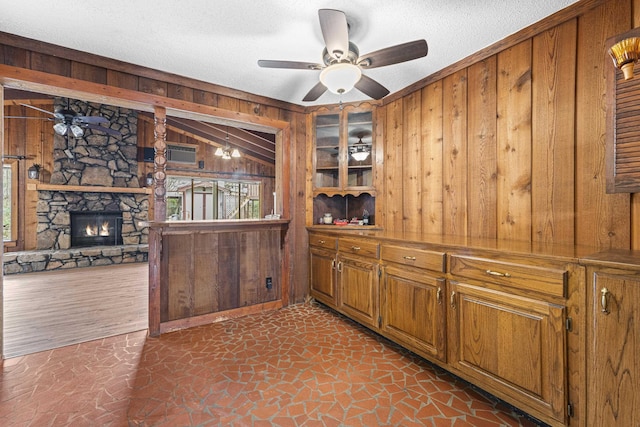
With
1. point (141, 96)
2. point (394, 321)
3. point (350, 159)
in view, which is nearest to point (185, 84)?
point (141, 96)

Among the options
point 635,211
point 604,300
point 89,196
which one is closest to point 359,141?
point 635,211

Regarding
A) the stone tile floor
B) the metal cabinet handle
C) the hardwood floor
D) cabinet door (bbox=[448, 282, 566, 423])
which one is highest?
the metal cabinet handle

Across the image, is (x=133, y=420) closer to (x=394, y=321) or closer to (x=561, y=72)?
(x=394, y=321)

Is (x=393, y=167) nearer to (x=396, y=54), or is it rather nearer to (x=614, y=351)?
(x=396, y=54)

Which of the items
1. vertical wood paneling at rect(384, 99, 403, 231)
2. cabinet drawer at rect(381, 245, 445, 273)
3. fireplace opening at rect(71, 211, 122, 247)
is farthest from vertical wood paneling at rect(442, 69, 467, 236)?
fireplace opening at rect(71, 211, 122, 247)

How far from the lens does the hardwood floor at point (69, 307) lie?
8.49 feet

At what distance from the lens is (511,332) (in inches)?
61.9

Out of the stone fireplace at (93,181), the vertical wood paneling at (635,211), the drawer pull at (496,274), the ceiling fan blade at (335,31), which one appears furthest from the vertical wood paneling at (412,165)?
the stone fireplace at (93,181)

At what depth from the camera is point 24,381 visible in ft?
6.28

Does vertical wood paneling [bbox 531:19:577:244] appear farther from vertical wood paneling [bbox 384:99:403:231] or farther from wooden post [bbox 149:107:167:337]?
wooden post [bbox 149:107:167:337]

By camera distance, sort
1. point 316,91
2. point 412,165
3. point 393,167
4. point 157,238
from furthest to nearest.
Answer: point 393,167 → point 412,165 → point 157,238 → point 316,91

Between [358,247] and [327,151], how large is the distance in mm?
1393

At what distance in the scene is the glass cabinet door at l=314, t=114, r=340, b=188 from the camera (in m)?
3.45

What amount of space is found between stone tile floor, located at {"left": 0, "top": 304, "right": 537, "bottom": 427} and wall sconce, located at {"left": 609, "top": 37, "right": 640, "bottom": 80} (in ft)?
6.11
